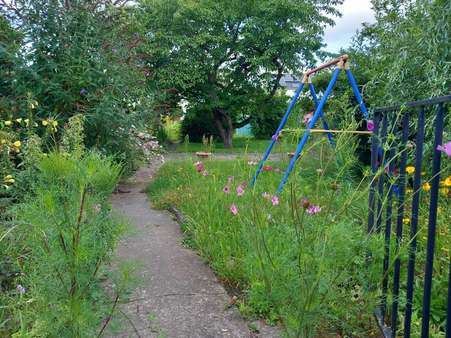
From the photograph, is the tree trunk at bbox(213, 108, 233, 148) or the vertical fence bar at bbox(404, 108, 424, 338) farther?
the tree trunk at bbox(213, 108, 233, 148)

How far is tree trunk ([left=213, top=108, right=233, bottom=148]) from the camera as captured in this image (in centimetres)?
1438

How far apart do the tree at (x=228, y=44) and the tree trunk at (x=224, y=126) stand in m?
0.45

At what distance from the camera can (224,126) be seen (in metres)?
14.8

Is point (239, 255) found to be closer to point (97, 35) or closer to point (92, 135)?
point (92, 135)

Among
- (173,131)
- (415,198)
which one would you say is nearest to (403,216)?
(415,198)

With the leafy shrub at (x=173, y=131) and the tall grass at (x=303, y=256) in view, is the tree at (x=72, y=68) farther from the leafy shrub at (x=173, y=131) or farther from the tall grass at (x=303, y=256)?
the leafy shrub at (x=173, y=131)

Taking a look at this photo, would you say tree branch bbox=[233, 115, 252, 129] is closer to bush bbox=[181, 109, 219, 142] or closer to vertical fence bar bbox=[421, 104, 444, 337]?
bush bbox=[181, 109, 219, 142]

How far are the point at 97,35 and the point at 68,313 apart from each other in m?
4.57

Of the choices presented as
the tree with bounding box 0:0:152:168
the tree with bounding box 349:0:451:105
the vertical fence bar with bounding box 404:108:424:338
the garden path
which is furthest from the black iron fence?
the tree with bounding box 0:0:152:168

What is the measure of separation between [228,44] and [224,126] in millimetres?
2939

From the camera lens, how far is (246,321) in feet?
6.67

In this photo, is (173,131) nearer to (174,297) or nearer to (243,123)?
(243,123)

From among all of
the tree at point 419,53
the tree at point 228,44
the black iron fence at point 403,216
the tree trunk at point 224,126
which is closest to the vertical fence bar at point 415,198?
the black iron fence at point 403,216

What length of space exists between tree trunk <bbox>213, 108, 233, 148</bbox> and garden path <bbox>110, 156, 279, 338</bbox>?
10891mm
